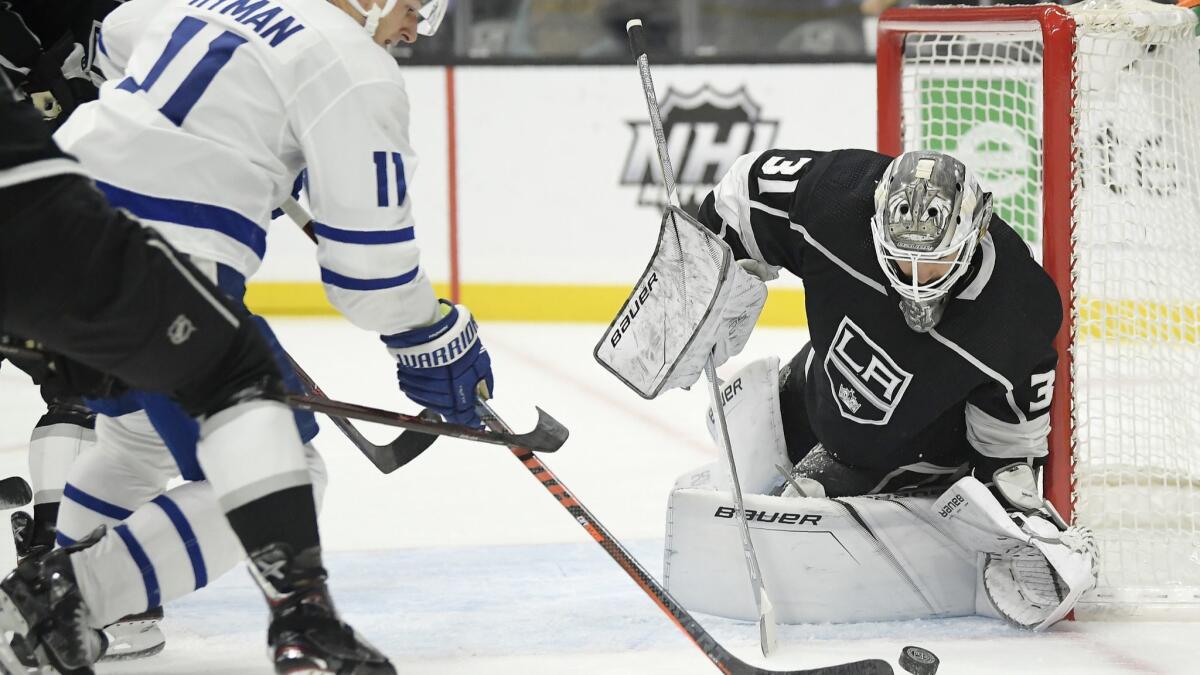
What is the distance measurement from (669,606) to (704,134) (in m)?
3.70

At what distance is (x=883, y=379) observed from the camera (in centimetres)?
247

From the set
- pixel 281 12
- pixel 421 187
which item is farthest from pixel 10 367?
pixel 281 12

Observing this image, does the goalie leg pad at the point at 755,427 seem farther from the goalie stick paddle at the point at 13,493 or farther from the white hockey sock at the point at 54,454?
the goalie stick paddle at the point at 13,493

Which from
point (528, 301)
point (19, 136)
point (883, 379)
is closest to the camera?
point (19, 136)

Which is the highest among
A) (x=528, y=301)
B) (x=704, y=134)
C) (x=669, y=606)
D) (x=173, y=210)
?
(x=173, y=210)

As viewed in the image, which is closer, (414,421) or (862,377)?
(414,421)

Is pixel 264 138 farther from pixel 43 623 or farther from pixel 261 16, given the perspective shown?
pixel 43 623

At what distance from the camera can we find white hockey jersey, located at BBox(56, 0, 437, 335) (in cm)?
183

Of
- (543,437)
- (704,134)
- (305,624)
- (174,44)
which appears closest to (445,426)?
(543,437)

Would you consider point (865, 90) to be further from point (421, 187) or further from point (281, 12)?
point (281, 12)

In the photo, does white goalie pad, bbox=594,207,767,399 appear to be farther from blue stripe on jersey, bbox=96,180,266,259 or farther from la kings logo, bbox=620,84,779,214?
la kings logo, bbox=620,84,779,214

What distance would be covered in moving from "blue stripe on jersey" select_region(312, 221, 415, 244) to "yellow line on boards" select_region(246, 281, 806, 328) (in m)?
3.79

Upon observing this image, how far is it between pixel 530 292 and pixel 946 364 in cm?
351

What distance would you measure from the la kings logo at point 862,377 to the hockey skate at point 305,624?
3.80ft
